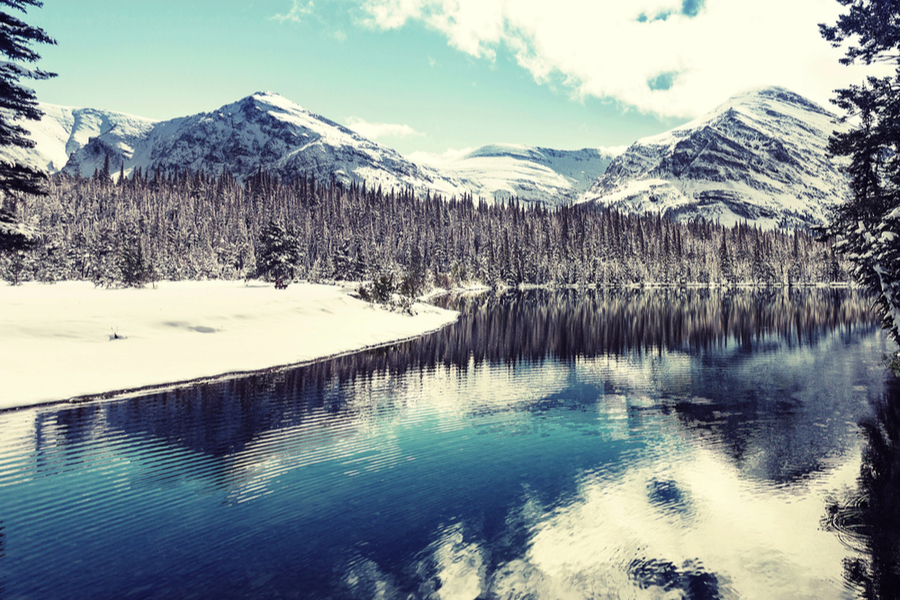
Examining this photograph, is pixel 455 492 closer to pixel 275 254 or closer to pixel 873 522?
pixel 873 522

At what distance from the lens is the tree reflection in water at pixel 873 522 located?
9250mm

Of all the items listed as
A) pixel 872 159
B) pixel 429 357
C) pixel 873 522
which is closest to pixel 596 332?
pixel 429 357

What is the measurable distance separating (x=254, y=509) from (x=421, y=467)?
5.13 m

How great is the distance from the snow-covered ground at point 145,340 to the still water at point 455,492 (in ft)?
10.2

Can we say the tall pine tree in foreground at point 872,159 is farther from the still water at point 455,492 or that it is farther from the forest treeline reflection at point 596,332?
the forest treeline reflection at point 596,332

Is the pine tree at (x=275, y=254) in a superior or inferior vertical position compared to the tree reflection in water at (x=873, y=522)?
superior

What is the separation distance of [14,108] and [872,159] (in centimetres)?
4169

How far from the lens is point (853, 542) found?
10570mm

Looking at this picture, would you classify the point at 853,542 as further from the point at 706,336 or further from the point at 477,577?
the point at 706,336

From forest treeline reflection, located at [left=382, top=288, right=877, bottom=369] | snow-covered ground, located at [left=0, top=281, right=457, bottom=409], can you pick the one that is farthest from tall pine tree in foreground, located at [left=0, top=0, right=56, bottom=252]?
forest treeline reflection, located at [left=382, top=288, right=877, bottom=369]

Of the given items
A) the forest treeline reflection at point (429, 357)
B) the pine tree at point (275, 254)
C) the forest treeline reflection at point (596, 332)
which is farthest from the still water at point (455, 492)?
the pine tree at point (275, 254)

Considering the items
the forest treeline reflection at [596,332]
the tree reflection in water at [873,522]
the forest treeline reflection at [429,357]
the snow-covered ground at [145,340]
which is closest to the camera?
the tree reflection in water at [873,522]

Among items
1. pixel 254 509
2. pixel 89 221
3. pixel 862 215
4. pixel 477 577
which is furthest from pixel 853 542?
pixel 89 221

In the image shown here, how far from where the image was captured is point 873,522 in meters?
11.4
